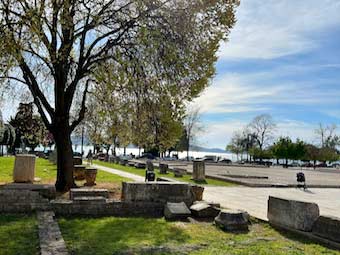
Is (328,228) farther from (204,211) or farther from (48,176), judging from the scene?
(48,176)

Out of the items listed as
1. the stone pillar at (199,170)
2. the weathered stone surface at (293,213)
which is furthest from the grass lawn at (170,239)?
the stone pillar at (199,170)

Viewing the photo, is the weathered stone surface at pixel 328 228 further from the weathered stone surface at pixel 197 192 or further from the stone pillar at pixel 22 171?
the stone pillar at pixel 22 171

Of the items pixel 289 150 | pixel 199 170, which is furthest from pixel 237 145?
pixel 199 170

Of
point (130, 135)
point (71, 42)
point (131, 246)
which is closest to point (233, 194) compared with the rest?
point (130, 135)

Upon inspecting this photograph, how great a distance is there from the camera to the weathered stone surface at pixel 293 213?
9.62 metres

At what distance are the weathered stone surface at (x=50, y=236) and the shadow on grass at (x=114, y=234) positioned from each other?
0.18 m

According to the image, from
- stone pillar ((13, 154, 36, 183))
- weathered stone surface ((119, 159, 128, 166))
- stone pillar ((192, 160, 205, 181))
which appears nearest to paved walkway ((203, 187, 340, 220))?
stone pillar ((192, 160, 205, 181))

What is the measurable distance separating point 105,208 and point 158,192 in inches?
67.1

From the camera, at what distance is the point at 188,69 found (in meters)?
13.9

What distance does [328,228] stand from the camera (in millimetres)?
8992

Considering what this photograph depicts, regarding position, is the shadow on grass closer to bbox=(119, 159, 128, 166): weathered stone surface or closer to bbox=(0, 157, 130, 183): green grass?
bbox=(0, 157, 130, 183): green grass

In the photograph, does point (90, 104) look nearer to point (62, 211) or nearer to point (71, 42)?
point (71, 42)

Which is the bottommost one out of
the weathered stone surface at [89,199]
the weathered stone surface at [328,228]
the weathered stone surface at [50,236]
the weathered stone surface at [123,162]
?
the weathered stone surface at [50,236]

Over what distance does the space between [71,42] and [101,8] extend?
150cm
